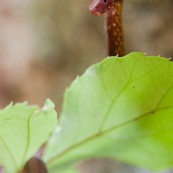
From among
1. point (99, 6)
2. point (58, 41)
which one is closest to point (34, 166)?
point (99, 6)

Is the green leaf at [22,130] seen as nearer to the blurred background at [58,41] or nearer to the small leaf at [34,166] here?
the small leaf at [34,166]

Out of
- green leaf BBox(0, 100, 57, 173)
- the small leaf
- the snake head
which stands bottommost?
the small leaf

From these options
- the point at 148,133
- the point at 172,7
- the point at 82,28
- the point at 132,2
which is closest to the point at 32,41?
the point at 82,28

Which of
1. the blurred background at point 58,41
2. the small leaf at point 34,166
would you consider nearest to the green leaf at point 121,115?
the small leaf at point 34,166

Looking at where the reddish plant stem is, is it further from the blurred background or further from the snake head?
the blurred background

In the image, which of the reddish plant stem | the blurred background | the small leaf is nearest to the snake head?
the reddish plant stem
